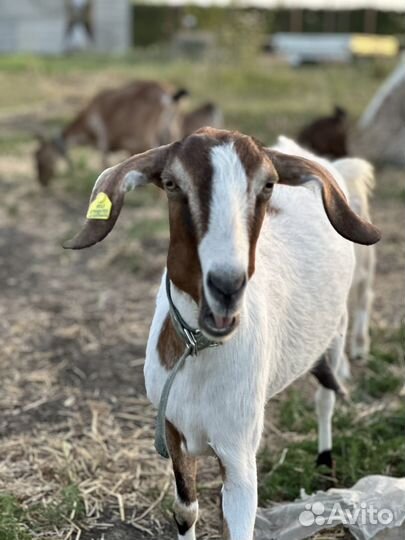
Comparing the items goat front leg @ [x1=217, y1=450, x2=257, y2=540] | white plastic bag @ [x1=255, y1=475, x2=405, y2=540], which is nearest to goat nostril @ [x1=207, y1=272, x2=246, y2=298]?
goat front leg @ [x1=217, y1=450, x2=257, y2=540]

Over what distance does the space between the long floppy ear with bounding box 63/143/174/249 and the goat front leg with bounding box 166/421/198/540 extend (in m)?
0.70

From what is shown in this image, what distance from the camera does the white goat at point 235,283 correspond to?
2.45m

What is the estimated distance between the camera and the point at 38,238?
7840 mm

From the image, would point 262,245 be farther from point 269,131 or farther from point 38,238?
point 269,131

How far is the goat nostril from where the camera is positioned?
2338 millimetres

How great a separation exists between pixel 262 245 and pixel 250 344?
475mm

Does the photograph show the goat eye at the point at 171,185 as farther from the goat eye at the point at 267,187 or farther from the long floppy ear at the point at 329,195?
the long floppy ear at the point at 329,195

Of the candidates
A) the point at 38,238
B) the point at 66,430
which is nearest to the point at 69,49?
the point at 38,238

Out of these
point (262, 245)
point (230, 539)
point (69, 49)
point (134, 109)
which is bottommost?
point (69, 49)

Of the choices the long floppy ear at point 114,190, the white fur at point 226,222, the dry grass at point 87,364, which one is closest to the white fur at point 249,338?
the white fur at point 226,222

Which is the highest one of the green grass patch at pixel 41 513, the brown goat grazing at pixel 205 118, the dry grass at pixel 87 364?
the green grass patch at pixel 41 513

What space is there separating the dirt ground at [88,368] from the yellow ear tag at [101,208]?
1444mm

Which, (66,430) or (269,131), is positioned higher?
(66,430)

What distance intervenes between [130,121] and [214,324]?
8116 millimetres
